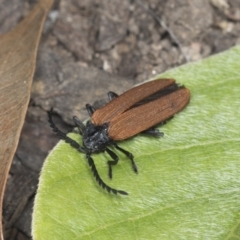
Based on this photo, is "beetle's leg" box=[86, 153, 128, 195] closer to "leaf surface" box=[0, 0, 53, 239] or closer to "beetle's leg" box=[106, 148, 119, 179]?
"beetle's leg" box=[106, 148, 119, 179]

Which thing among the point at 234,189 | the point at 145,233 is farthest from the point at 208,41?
the point at 145,233

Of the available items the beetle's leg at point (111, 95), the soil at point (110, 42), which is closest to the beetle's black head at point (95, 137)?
the beetle's leg at point (111, 95)

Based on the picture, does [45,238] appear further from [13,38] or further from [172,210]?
[13,38]

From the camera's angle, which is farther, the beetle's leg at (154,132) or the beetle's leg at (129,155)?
the beetle's leg at (154,132)

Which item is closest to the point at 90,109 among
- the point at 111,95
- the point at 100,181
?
the point at 111,95

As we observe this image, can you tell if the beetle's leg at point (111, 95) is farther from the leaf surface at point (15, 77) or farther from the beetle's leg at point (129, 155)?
the leaf surface at point (15, 77)

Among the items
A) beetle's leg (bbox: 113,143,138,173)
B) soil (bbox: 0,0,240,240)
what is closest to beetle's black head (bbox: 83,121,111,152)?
beetle's leg (bbox: 113,143,138,173)

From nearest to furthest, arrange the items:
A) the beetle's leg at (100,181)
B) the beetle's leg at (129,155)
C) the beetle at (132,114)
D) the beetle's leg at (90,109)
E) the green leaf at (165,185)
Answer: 1. the green leaf at (165,185)
2. the beetle's leg at (100,181)
3. the beetle's leg at (129,155)
4. the beetle at (132,114)
5. the beetle's leg at (90,109)

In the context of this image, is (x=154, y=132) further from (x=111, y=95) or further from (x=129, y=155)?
(x=111, y=95)
